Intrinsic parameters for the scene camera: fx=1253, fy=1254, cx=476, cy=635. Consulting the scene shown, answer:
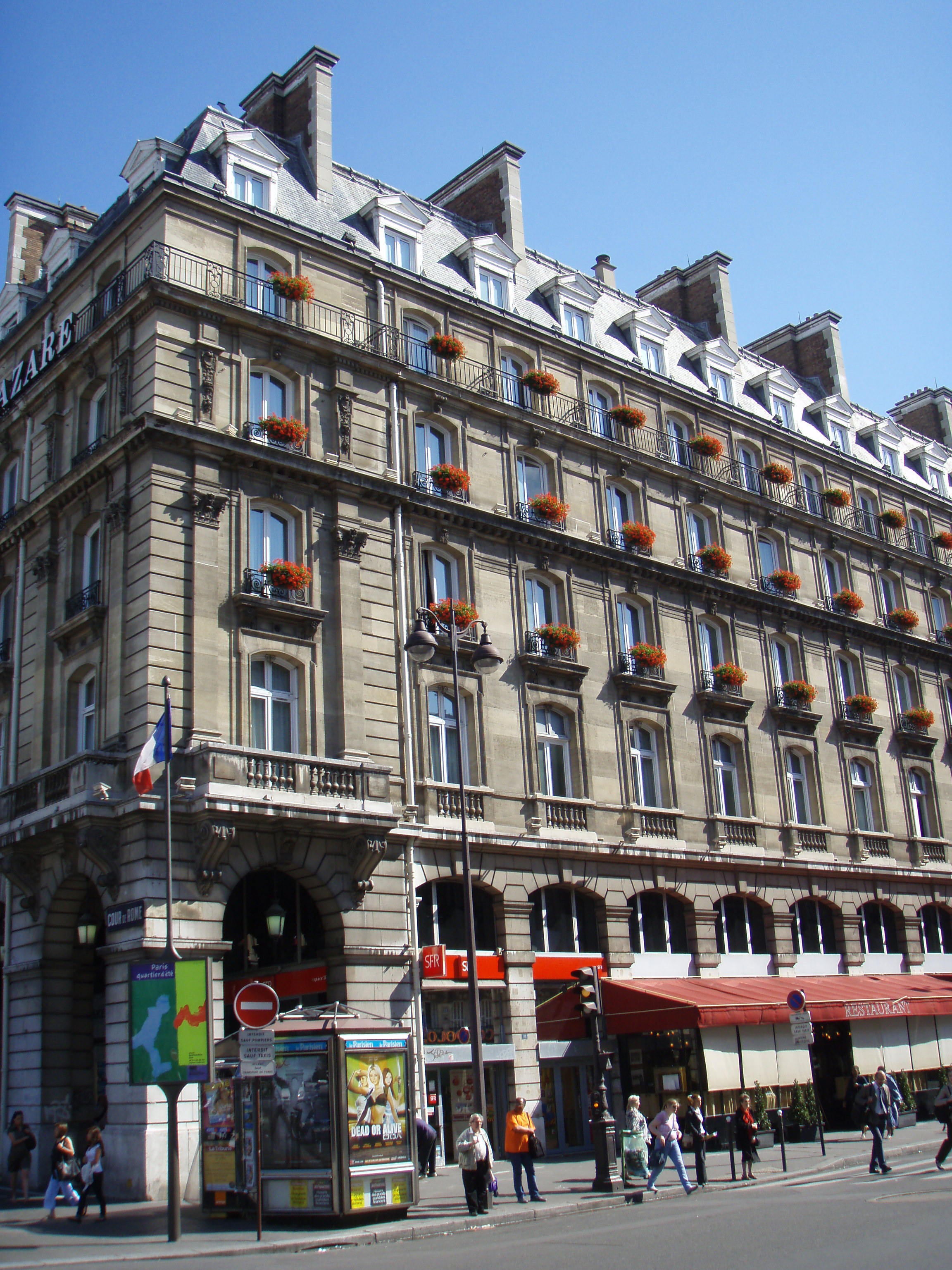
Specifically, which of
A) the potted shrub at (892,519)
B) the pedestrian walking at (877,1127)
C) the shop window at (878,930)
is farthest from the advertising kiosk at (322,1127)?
the potted shrub at (892,519)

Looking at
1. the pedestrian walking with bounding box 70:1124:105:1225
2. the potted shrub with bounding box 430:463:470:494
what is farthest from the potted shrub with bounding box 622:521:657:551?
the pedestrian walking with bounding box 70:1124:105:1225

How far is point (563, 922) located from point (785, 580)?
15156mm

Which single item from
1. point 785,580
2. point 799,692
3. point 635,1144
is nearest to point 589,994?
point 635,1144

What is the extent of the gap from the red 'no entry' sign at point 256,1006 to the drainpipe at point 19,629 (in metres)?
13.5

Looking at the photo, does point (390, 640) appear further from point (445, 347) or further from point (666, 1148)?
point (666, 1148)

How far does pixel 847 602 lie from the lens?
4294cm

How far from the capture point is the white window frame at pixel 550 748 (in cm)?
3162

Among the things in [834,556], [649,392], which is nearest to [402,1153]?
[649,392]

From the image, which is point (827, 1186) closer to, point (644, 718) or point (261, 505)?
point (644, 718)

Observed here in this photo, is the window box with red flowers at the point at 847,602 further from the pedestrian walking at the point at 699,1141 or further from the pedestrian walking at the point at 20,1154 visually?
the pedestrian walking at the point at 20,1154

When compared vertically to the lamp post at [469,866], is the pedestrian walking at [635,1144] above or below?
below

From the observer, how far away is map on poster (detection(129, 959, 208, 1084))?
61.0 ft

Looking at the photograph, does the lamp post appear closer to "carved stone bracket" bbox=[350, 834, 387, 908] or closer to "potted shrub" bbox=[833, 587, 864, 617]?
"carved stone bracket" bbox=[350, 834, 387, 908]

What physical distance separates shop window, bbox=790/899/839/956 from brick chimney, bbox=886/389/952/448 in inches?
1144
